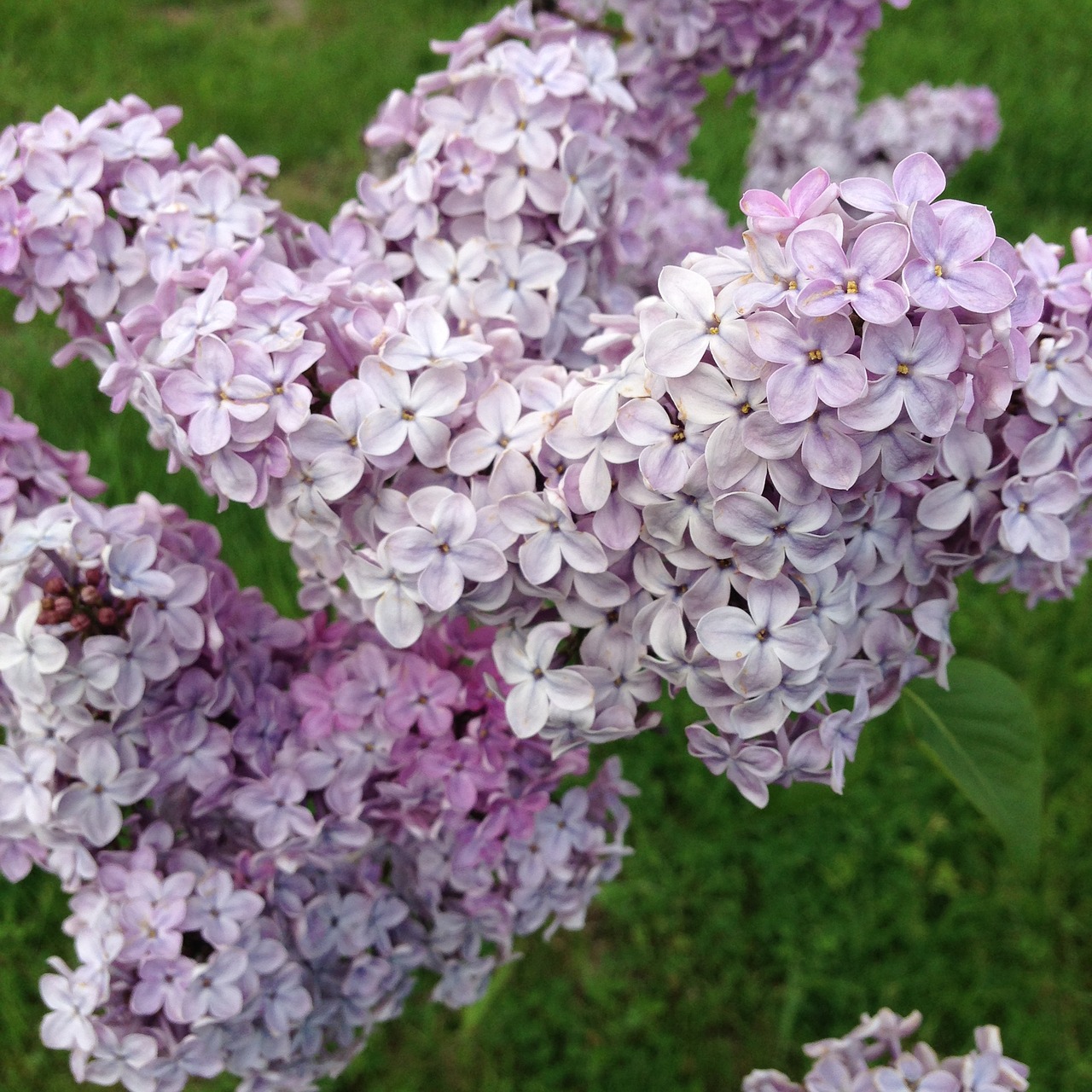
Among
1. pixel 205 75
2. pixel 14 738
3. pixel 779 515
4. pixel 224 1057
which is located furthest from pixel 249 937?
pixel 205 75

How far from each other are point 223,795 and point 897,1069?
0.68 meters

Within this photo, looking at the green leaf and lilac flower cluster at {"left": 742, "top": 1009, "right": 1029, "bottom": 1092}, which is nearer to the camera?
lilac flower cluster at {"left": 742, "top": 1009, "right": 1029, "bottom": 1092}

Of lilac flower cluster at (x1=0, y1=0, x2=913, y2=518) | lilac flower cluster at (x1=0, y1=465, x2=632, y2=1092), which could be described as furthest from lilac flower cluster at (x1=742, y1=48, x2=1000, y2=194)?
lilac flower cluster at (x1=0, y1=465, x2=632, y2=1092)

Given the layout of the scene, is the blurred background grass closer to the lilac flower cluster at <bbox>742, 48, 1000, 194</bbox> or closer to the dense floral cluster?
the dense floral cluster

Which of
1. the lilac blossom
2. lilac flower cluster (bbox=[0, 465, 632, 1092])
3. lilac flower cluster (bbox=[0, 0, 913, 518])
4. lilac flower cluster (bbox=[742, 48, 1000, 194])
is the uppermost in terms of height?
lilac flower cluster (bbox=[742, 48, 1000, 194])

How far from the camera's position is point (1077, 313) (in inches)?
33.8

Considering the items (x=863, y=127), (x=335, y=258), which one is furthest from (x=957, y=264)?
(x=863, y=127)

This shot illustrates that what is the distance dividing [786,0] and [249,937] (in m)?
1.21

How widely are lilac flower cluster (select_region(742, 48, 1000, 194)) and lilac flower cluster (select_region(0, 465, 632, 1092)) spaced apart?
1696 mm

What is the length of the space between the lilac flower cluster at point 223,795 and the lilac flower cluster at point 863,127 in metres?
1.70

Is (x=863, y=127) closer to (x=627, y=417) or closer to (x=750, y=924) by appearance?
(x=750, y=924)

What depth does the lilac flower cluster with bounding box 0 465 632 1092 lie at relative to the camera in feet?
3.22

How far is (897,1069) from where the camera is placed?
101cm

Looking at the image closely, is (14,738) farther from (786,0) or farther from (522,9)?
(786,0)
